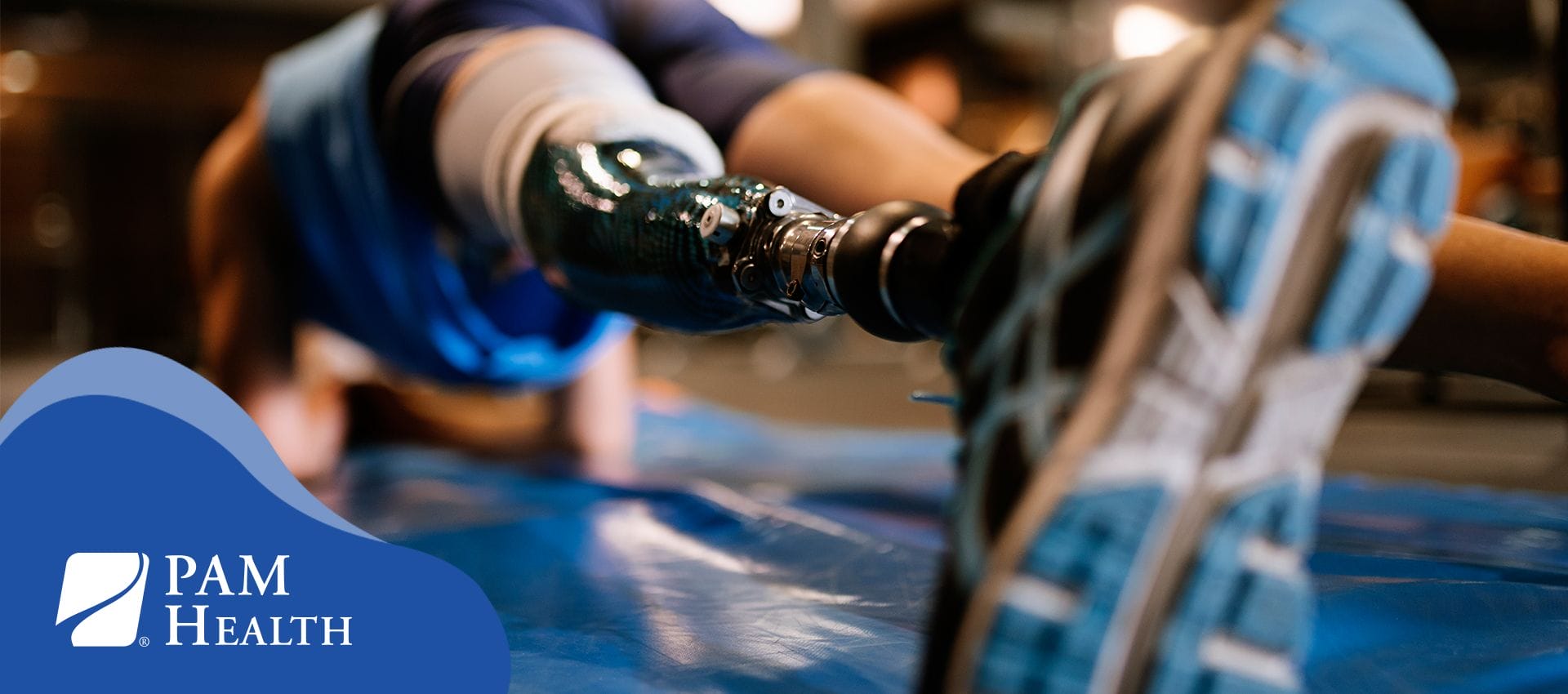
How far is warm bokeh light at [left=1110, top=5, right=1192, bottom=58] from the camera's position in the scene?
4.04 meters

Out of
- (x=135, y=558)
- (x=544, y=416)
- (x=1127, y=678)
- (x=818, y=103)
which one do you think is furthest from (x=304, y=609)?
(x=544, y=416)

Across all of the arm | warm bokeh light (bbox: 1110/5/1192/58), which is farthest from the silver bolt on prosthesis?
warm bokeh light (bbox: 1110/5/1192/58)

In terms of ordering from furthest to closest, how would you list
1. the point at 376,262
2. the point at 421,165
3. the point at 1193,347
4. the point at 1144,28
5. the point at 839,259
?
the point at 1144,28
the point at 376,262
the point at 421,165
the point at 839,259
the point at 1193,347

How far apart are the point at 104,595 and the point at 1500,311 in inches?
22.4

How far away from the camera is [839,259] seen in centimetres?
38

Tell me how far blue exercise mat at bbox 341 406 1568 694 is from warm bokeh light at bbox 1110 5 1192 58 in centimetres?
341

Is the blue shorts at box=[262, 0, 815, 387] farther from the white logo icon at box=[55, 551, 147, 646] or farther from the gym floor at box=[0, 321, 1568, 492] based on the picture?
the gym floor at box=[0, 321, 1568, 492]

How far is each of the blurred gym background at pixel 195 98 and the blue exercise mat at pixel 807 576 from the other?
287 centimetres

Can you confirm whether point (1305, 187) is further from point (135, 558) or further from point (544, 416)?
point (544, 416)

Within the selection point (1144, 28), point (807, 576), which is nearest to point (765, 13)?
point (1144, 28)

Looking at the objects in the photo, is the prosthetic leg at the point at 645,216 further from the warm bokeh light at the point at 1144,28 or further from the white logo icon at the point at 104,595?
the warm bokeh light at the point at 1144,28

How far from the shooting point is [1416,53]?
29 centimetres

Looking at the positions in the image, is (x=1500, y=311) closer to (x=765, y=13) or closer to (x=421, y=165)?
(x=421, y=165)

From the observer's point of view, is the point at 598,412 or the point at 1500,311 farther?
the point at 598,412
